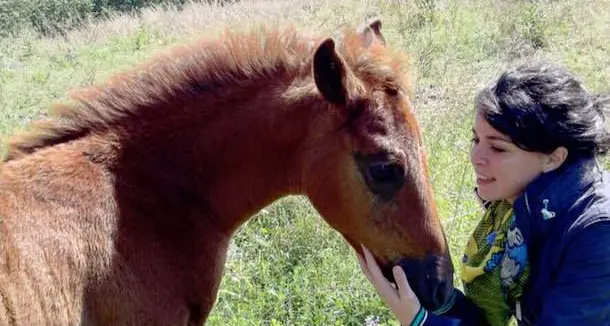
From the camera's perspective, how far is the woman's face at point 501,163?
2389 mm

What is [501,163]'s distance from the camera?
243 centimetres

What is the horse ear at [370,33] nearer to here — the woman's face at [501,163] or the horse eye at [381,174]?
the horse eye at [381,174]

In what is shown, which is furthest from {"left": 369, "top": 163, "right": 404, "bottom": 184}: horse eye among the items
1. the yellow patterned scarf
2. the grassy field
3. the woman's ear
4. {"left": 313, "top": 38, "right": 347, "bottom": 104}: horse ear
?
the grassy field

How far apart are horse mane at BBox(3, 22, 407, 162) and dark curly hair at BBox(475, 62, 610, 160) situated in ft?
1.83

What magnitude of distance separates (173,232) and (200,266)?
19 centimetres

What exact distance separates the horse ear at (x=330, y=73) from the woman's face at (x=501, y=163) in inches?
21.1

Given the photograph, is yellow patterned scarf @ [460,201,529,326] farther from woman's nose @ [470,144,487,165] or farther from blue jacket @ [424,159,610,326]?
woman's nose @ [470,144,487,165]

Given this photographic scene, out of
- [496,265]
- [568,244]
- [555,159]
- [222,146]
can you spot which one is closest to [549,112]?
[555,159]

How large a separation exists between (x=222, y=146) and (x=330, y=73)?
1.84 feet

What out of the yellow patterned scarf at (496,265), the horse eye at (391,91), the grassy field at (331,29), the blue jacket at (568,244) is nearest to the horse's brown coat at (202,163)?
the horse eye at (391,91)

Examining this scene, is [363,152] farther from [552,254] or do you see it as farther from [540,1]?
[540,1]

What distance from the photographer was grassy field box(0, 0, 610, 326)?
13.2ft

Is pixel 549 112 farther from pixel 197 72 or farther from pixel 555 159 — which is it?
pixel 197 72

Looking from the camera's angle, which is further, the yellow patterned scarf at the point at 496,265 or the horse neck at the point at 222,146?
the horse neck at the point at 222,146
